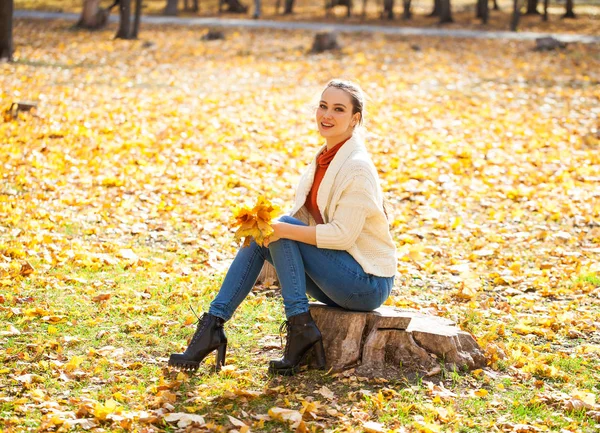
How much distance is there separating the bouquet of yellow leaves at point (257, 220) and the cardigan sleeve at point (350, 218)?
274mm

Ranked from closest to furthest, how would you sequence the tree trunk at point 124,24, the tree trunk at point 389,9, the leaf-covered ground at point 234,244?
the leaf-covered ground at point 234,244
the tree trunk at point 124,24
the tree trunk at point 389,9

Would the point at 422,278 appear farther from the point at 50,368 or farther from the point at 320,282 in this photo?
the point at 50,368

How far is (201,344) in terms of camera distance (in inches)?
175

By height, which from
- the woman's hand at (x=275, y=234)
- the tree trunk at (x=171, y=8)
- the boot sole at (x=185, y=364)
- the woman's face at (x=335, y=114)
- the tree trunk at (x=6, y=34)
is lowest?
the boot sole at (x=185, y=364)

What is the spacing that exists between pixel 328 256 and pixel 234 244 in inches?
110

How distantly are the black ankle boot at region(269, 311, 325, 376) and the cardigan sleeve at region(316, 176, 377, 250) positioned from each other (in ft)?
1.35

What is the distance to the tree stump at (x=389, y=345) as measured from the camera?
453 centimetres

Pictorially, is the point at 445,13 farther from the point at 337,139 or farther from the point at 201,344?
the point at 201,344

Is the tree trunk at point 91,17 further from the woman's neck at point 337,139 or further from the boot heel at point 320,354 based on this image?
the boot heel at point 320,354

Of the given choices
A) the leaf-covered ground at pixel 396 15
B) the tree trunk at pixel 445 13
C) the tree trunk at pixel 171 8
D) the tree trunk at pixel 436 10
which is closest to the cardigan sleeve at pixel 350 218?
the leaf-covered ground at pixel 396 15

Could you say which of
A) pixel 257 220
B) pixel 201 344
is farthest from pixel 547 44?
pixel 201 344

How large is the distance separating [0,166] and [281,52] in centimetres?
1226

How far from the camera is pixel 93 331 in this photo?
16.7 feet

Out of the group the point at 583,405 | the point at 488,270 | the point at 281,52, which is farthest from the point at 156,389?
the point at 281,52
